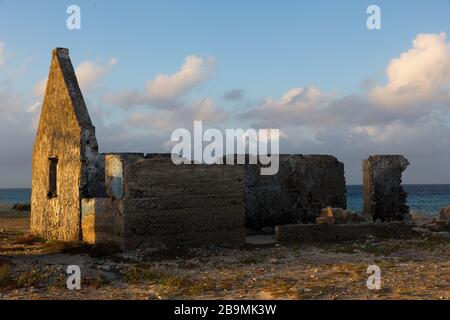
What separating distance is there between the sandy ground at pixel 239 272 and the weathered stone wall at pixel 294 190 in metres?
3.38

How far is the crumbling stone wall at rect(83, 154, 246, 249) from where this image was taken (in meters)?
A: 11.6

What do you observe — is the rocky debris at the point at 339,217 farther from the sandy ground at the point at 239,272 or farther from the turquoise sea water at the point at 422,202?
the turquoise sea water at the point at 422,202

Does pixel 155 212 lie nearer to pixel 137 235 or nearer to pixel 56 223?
pixel 137 235

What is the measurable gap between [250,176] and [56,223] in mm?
5587

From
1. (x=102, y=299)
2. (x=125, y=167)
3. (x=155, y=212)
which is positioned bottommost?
(x=102, y=299)

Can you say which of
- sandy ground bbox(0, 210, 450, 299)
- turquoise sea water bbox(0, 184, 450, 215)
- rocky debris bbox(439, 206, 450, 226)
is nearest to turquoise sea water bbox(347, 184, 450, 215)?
turquoise sea water bbox(0, 184, 450, 215)

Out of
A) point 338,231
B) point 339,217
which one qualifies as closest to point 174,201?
point 338,231

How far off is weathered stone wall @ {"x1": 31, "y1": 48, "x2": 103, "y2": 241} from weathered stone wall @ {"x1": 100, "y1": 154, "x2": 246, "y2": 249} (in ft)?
5.00

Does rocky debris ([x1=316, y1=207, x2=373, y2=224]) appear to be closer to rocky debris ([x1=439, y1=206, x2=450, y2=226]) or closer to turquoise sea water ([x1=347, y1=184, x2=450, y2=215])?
rocky debris ([x1=439, y1=206, x2=450, y2=226])

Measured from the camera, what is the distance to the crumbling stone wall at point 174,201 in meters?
11.6

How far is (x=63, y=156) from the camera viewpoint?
1438 centimetres

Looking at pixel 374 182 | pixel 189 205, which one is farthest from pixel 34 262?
pixel 374 182

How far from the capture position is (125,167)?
38.0ft

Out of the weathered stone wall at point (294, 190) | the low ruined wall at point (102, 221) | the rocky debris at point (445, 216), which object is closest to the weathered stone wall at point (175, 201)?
the low ruined wall at point (102, 221)
